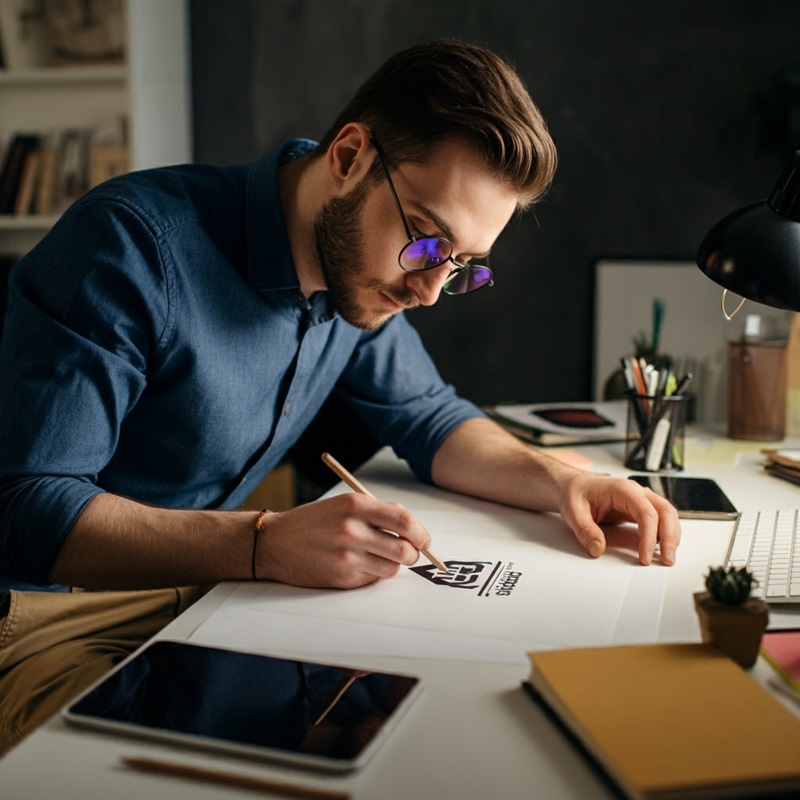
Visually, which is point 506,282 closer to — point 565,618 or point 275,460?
point 275,460

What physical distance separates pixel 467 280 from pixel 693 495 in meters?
0.47

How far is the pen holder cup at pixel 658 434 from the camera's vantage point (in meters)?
1.53

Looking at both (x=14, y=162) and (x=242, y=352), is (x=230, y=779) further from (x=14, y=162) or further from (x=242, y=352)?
(x=14, y=162)

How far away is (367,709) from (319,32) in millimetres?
2574

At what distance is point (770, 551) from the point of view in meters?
1.08

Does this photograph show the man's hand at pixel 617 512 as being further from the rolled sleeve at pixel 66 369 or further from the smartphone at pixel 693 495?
the rolled sleeve at pixel 66 369

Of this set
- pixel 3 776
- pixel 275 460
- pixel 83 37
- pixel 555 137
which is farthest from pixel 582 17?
pixel 3 776

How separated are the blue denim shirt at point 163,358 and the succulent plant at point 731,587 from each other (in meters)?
0.66

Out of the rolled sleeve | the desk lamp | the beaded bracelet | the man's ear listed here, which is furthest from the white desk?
the man's ear

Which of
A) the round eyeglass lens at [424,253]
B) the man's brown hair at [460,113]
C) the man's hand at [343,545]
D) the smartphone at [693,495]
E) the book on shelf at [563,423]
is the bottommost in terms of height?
the book on shelf at [563,423]

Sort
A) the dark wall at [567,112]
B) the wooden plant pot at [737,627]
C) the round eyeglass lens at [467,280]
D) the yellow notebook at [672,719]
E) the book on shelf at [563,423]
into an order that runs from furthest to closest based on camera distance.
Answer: the dark wall at [567,112]
the book on shelf at [563,423]
the round eyeglass lens at [467,280]
the wooden plant pot at [737,627]
the yellow notebook at [672,719]

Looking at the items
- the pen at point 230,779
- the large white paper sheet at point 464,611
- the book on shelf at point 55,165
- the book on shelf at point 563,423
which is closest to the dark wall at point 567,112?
the book on shelf at point 55,165

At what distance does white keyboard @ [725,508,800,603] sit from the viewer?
37.5 inches

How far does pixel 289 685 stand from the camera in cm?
73
